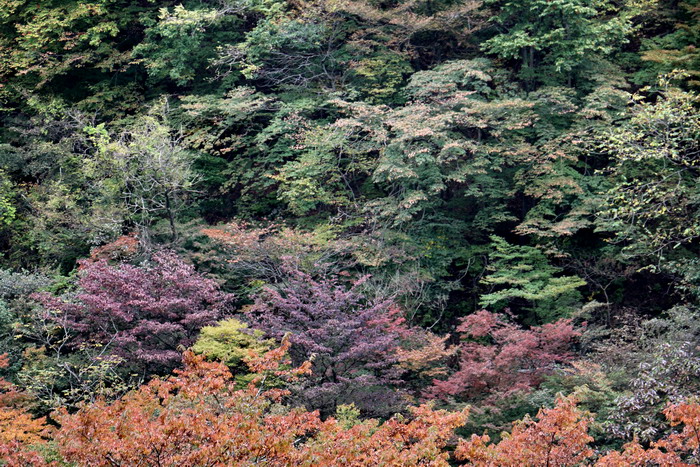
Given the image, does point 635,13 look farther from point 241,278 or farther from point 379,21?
point 241,278

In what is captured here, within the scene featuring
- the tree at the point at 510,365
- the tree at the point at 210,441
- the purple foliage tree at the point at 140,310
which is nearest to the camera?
the tree at the point at 210,441

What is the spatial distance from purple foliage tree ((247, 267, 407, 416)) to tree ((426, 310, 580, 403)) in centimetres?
98

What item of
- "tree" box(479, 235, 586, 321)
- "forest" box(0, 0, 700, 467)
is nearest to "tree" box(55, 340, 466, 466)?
"forest" box(0, 0, 700, 467)

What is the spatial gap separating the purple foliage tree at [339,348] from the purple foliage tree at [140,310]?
52.7 inches

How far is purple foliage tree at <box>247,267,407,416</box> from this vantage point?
10672 millimetres

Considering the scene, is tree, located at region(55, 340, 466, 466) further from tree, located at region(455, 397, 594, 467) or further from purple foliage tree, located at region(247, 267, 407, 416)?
purple foliage tree, located at region(247, 267, 407, 416)

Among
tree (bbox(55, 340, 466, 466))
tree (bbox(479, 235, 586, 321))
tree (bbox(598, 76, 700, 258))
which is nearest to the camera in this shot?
tree (bbox(55, 340, 466, 466))

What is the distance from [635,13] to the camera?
14781mm

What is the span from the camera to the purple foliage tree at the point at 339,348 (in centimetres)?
1067

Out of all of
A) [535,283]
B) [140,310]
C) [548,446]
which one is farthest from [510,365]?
[140,310]

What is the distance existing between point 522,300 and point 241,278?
21.4 ft

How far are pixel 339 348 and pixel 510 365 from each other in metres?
3.04

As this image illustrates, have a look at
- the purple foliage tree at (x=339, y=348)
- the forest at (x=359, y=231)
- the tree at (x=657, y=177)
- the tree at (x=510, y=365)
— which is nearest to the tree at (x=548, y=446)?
the forest at (x=359, y=231)

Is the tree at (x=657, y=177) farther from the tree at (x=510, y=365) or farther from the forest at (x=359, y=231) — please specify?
the tree at (x=510, y=365)
